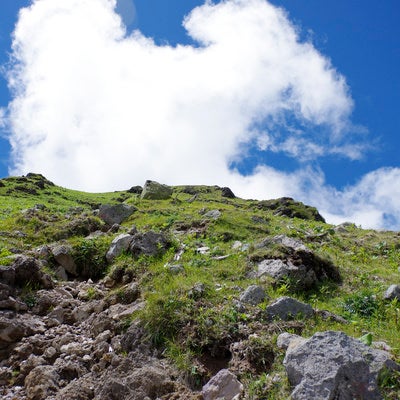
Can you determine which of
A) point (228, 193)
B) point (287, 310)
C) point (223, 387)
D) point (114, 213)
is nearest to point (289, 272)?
point (287, 310)

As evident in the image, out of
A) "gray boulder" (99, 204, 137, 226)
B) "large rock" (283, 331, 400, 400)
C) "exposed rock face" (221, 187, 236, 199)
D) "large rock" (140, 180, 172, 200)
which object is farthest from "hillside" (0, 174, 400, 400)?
"exposed rock face" (221, 187, 236, 199)

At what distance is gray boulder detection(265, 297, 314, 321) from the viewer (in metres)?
7.27

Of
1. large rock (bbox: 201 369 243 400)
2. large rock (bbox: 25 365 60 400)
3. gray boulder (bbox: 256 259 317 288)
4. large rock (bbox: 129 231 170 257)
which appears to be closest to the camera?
large rock (bbox: 201 369 243 400)

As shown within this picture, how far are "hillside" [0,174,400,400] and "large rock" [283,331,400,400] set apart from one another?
0.05ft

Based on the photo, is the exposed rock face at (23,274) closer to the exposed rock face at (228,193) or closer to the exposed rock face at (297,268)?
the exposed rock face at (297,268)

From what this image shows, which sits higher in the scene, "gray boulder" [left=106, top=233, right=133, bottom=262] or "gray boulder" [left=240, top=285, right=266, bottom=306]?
"gray boulder" [left=106, top=233, right=133, bottom=262]

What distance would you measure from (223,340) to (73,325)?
129 inches

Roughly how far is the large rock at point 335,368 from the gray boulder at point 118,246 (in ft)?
22.7

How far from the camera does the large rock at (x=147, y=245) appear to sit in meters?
11.2

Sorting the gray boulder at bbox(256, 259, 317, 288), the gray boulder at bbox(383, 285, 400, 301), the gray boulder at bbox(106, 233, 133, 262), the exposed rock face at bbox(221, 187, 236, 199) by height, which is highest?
the exposed rock face at bbox(221, 187, 236, 199)

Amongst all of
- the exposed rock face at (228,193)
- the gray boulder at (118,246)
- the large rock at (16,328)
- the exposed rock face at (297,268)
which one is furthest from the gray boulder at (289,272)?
the exposed rock face at (228,193)

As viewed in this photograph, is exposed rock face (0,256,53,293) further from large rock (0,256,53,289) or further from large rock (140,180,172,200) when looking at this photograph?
large rock (140,180,172,200)

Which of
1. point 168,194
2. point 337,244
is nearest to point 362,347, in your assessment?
point 337,244

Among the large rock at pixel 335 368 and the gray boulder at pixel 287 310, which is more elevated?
the gray boulder at pixel 287 310
